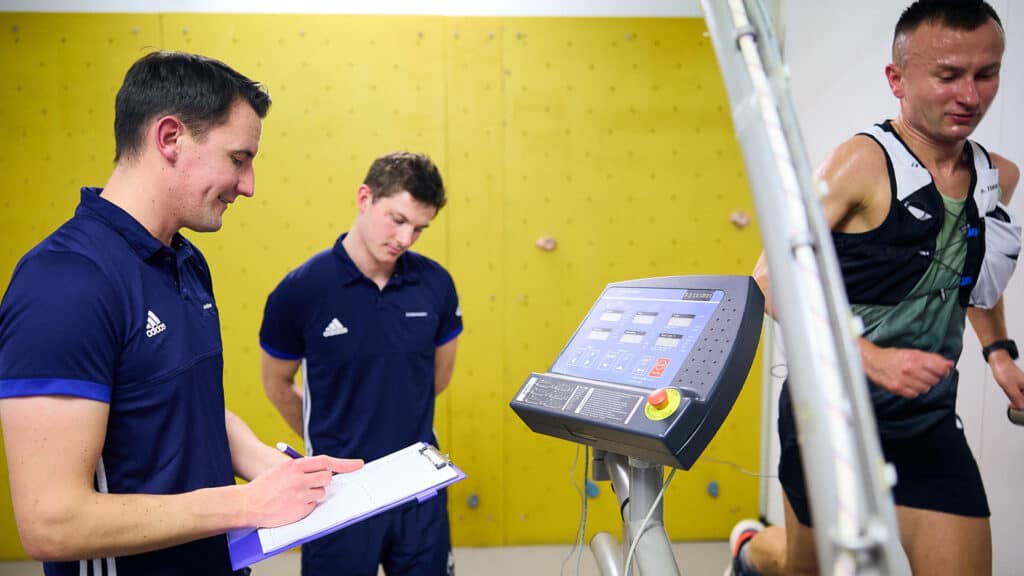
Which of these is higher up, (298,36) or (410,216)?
(298,36)

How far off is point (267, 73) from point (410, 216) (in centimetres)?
159

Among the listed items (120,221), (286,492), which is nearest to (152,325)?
(120,221)

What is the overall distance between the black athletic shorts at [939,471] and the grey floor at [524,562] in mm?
1674

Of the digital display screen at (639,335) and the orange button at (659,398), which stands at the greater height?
the digital display screen at (639,335)

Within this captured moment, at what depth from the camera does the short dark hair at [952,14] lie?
1334 millimetres


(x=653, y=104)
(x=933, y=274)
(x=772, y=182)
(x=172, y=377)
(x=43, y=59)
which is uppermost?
(x=43, y=59)

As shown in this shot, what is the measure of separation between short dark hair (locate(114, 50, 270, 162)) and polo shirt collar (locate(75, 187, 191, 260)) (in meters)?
0.08

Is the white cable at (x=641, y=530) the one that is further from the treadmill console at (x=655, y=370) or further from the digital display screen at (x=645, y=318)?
the digital display screen at (x=645, y=318)

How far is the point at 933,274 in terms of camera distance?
144cm

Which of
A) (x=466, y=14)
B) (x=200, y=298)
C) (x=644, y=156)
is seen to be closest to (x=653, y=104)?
(x=644, y=156)

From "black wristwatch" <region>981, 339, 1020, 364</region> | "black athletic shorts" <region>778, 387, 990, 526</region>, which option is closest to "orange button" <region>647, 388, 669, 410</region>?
"black athletic shorts" <region>778, 387, 990, 526</region>

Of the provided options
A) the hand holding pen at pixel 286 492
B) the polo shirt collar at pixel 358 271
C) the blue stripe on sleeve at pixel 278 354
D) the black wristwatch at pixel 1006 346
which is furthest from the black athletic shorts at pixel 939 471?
the blue stripe on sleeve at pixel 278 354

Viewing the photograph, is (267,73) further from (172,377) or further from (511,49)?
(172,377)

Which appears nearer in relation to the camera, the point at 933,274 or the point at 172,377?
the point at 172,377
